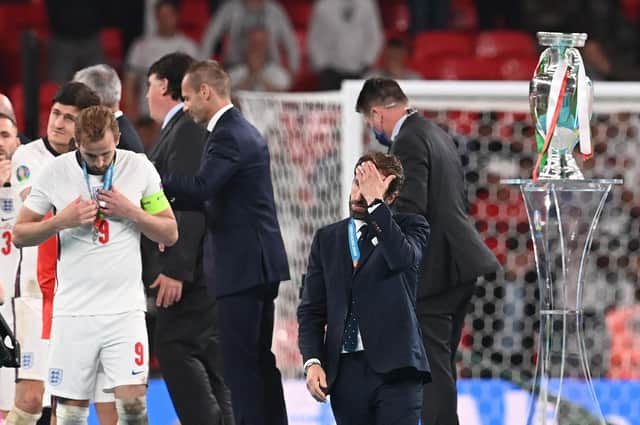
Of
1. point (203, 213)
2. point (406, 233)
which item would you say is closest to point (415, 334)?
point (406, 233)

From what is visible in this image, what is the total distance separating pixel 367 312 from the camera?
17.2ft

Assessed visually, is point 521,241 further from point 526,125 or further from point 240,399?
point 240,399

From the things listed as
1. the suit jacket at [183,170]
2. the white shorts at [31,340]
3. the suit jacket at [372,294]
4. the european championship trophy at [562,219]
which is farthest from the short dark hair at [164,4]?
the suit jacket at [372,294]

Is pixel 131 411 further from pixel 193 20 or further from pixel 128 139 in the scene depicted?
pixel 193 20

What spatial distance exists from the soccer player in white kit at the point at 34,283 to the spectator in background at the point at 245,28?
601 centimetres

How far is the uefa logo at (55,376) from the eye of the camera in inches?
220

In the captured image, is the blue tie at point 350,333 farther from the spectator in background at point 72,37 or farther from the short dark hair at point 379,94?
the spectator in background at point 72,37

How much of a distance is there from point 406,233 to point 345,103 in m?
2.57

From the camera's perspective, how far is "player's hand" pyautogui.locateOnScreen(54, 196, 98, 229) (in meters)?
5.45

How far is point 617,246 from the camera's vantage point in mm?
9750

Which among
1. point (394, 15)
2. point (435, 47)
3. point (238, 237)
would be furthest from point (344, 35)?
point (238, 237)

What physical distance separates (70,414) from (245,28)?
280 inches

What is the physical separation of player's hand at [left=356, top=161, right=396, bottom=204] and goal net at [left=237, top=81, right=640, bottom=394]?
3.58 meters

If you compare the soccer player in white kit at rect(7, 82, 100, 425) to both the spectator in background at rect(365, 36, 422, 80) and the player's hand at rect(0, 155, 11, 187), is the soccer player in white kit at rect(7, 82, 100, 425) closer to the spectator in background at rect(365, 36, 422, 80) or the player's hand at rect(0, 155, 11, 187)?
the player's hand at rect(0, 155, 11, 187)
